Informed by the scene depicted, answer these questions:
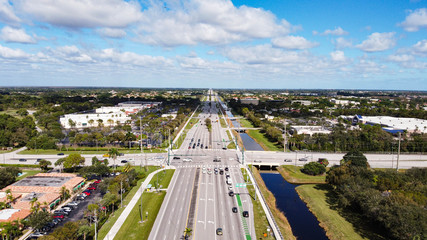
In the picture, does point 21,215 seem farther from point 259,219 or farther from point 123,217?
point 259,219

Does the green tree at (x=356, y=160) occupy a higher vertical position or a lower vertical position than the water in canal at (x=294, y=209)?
higher

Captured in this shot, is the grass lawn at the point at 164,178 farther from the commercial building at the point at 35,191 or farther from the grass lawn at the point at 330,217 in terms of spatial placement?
the grass lawn at the point at 330,217

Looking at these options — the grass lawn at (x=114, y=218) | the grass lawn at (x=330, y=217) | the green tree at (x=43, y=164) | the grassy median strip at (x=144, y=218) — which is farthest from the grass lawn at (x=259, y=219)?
the green tree at (x=43, y=164)

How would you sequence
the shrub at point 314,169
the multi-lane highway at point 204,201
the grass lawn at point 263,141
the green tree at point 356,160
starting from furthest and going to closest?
the grass lawn at point 263,141 < the shrub at point 314,169 < the green tree at point 356,160 < the multi-lane highway at point 204,201

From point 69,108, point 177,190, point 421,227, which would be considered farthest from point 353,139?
point 69,108

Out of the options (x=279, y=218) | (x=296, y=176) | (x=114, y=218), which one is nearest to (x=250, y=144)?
(x=296, y=176)

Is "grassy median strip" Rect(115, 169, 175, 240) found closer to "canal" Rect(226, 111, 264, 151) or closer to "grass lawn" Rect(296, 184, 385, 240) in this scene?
"grass lawn" Rect(296, 184, 385, 240)
